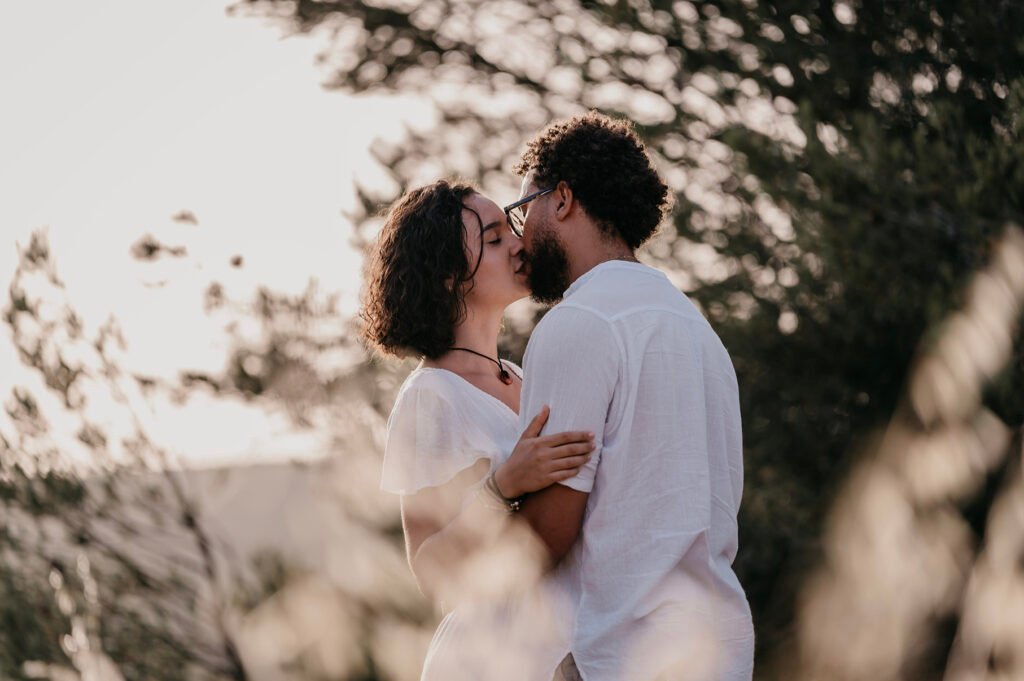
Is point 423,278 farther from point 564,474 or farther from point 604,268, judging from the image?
point 564,474

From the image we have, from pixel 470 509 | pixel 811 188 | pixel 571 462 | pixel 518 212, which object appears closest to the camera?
pixel 571 462

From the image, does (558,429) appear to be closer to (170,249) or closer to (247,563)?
(170,249)

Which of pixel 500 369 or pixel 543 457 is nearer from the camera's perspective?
pixel 543 457

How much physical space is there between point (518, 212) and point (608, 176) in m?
0.59

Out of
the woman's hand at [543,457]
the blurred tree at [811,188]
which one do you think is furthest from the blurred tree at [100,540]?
the woman's hand at [543,457]

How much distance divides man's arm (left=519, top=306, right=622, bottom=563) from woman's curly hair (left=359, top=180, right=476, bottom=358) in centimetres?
82

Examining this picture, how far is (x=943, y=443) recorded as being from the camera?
175 inches

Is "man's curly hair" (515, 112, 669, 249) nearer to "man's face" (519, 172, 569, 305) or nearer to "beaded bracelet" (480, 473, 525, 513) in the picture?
"man's face" (519, 172, 569, 305)

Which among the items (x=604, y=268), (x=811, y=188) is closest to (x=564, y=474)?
(x=604, y=268)

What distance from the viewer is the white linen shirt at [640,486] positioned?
2.32 metres

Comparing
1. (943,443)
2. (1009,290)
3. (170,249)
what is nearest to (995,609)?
(943,443)

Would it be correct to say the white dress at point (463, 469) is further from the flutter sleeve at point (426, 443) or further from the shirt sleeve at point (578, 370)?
the shirt sleeve at point (578, 370)

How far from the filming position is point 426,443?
299 centimetres

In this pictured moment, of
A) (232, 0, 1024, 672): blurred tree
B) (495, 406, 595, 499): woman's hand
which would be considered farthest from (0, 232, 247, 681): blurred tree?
(495, 406, 595, 499): woman's hand
